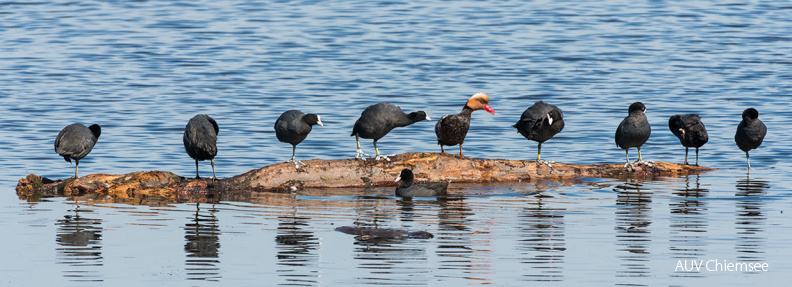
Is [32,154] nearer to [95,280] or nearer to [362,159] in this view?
[362,159]

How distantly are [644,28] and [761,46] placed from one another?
24.6 ft

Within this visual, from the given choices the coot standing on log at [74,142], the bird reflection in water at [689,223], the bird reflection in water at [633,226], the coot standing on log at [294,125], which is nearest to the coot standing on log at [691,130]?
the bird reflection in water at [689,223]

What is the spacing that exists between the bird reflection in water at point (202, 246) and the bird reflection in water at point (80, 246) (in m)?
1.06

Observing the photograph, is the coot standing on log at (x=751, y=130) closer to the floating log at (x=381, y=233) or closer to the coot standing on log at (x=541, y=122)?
the coot standing on log at (x=541, y=122)

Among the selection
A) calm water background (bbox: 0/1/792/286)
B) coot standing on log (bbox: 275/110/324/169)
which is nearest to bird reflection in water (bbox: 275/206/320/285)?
calm water background (bbox: 0/1/792/286)

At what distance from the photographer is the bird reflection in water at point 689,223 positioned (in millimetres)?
14562

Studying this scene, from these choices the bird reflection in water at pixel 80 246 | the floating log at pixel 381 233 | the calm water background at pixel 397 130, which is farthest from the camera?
the floating log at pixel 381 233

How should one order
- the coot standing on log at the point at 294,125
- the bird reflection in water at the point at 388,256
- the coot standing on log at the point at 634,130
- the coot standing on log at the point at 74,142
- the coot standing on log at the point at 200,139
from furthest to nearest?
the coot standing on log at the point at 634,130, the coot standing on log at the point at 74,142, the coot standing on log at the point at 294,125, the coot standing on log at the point at 200,139, the bird reflection in water at the point at 388,256

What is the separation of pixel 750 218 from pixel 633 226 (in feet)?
6.09

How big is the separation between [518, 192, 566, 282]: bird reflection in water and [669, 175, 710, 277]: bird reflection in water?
4.57 feet

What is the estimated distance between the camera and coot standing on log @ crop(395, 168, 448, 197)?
19391mm

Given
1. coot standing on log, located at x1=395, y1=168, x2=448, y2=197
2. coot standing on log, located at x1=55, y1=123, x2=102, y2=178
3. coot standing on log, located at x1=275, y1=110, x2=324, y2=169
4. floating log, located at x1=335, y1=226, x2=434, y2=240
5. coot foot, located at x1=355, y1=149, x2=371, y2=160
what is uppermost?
coot standing on log, located at x1=275, y1=110, x2=324, y2=169

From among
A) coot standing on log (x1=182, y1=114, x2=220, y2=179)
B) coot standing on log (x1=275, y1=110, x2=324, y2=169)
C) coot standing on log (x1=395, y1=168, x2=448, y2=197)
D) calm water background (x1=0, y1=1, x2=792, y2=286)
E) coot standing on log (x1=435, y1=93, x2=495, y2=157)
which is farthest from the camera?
coot standing on log (x1=435, y1=93, x2=495, y2=157)

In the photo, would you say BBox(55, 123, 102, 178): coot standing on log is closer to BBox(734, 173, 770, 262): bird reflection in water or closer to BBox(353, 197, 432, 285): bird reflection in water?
BBox(353, 197, 432, 285): bird reflection in water
